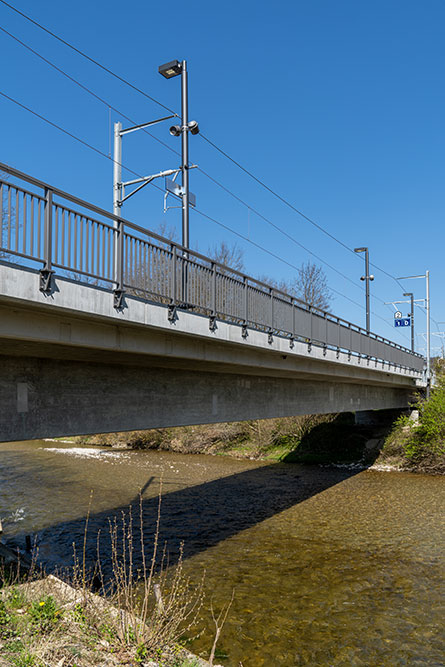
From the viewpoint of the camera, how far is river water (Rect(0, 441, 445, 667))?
25.9ft

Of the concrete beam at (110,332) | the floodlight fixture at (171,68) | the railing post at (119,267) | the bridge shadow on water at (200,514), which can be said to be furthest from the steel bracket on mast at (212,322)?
the floodlight fixture at (171,68)

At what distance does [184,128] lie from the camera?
1184 cm

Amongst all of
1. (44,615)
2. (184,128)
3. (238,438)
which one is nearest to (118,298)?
(44,615)

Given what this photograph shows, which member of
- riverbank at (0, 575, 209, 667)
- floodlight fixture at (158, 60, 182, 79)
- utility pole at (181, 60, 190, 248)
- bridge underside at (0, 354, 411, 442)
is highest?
floodlight fixture at (158, 60, 182, 79)

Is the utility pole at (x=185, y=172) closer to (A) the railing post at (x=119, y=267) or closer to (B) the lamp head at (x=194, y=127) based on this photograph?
(B) the lamp head at (x=194, y=127)

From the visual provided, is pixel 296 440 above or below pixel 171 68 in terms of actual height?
below

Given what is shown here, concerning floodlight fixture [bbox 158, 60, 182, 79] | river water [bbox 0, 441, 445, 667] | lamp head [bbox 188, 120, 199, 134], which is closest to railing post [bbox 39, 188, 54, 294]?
river water [bbox 0, 441, 445, 667]

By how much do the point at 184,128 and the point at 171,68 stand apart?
198 cm

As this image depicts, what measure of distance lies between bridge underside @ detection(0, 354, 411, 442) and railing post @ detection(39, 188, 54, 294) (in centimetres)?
178

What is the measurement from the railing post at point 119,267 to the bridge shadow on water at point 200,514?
461 cm

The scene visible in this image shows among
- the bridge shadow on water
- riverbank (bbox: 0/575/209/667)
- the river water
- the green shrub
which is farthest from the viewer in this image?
the bridge shadow on water

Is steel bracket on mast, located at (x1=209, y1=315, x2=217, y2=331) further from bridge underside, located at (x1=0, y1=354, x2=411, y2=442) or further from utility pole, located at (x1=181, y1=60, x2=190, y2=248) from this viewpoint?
utility pole, located at (x1=181, y1=60, x2=190, y2=248)

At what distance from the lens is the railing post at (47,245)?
597 cm

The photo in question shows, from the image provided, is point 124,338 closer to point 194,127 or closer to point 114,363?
point 114,363
